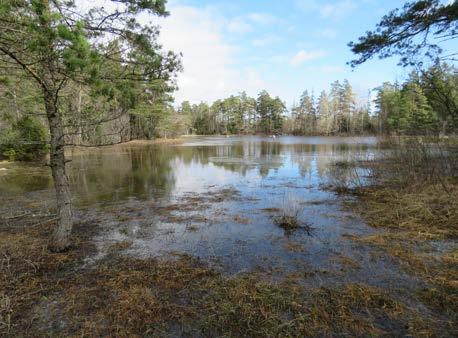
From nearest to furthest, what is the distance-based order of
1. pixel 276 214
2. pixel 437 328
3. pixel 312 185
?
pixel 437 328
pixel 276 214
pixel 312 185

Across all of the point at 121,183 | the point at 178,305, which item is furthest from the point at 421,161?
the point at 121,183

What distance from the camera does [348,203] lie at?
815 cm

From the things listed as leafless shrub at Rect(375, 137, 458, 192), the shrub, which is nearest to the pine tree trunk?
leafless shrub at Rect(375, 137, 458, 192)

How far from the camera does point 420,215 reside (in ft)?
20.9

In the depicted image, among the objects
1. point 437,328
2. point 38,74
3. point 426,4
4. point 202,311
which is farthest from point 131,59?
point 426,4

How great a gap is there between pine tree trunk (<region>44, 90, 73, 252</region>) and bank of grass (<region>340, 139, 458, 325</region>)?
203 inches

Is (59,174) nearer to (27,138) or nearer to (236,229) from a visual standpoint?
(236,229)

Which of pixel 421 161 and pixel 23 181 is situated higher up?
pixel 421 161

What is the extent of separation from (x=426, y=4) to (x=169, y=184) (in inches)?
389

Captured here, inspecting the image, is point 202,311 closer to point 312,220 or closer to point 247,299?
point 247,299

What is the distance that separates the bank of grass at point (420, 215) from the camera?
368cm

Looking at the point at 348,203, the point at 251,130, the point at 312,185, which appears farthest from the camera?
the point at 251,130

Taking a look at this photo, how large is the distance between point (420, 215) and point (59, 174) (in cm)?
735

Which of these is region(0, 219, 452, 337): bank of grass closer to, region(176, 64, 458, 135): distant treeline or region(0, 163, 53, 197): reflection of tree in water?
region(0, 163, 53, 197): reflection of tree in water
